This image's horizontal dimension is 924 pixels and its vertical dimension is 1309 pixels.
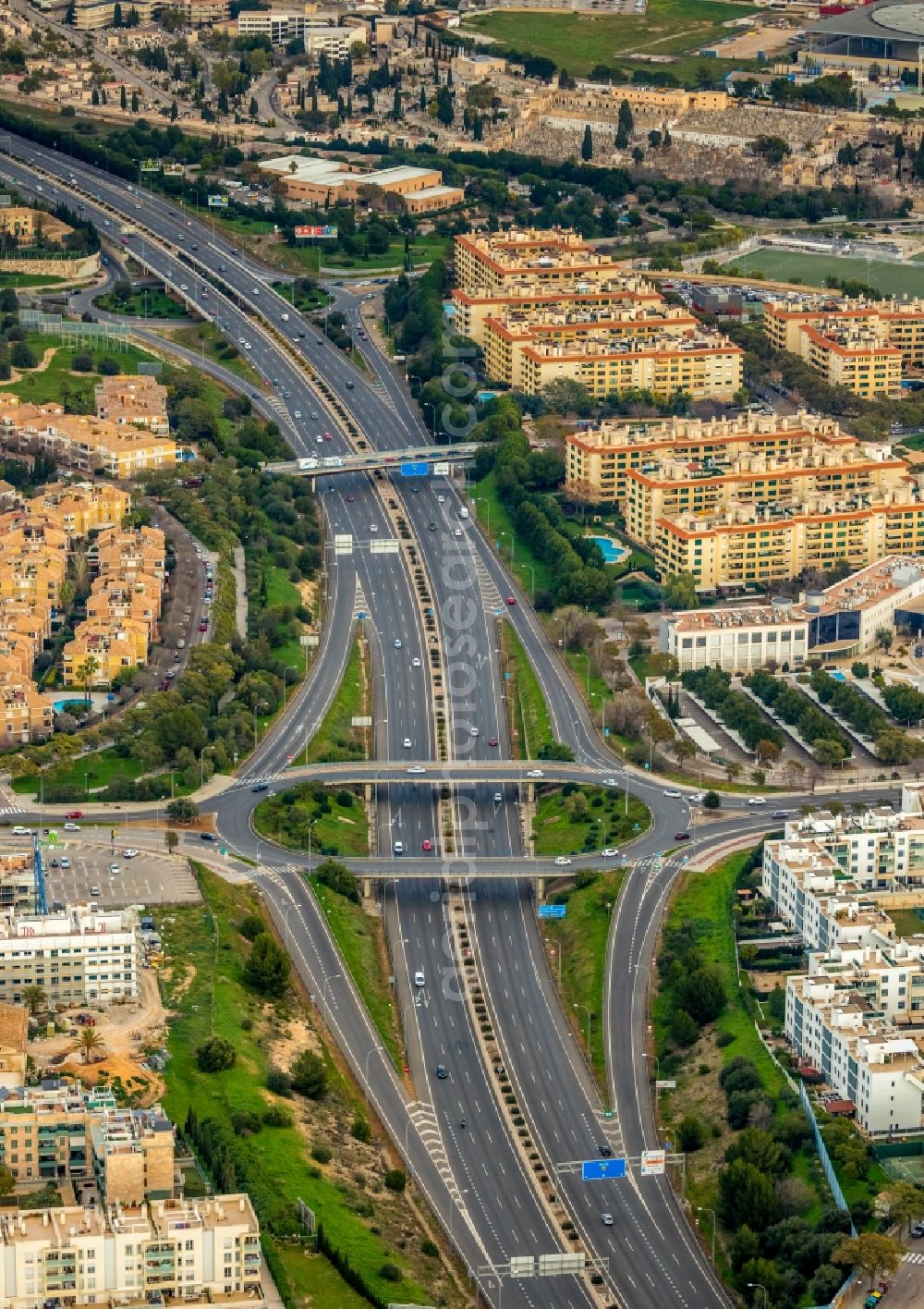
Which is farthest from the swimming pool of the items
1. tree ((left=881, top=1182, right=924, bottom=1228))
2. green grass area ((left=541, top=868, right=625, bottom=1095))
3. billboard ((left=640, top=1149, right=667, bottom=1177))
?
tree ((left=881, top=1182, right=924, bottom=1228))

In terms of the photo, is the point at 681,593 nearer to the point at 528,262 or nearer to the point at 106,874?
the point at 106,874

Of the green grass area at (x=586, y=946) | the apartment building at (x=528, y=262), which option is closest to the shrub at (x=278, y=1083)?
the green grass area at (x=586, y=946)

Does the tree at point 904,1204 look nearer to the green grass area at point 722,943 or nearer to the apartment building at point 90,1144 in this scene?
the green grass area at point 722,943

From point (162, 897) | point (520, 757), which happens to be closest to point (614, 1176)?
point (162, 897)

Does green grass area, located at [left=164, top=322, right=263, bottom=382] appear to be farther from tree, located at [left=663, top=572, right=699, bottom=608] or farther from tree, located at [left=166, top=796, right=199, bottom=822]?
tree, located at [left=166, top=796, right=199, bottom=822]

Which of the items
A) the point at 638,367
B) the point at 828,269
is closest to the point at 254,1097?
the point at 638,367
